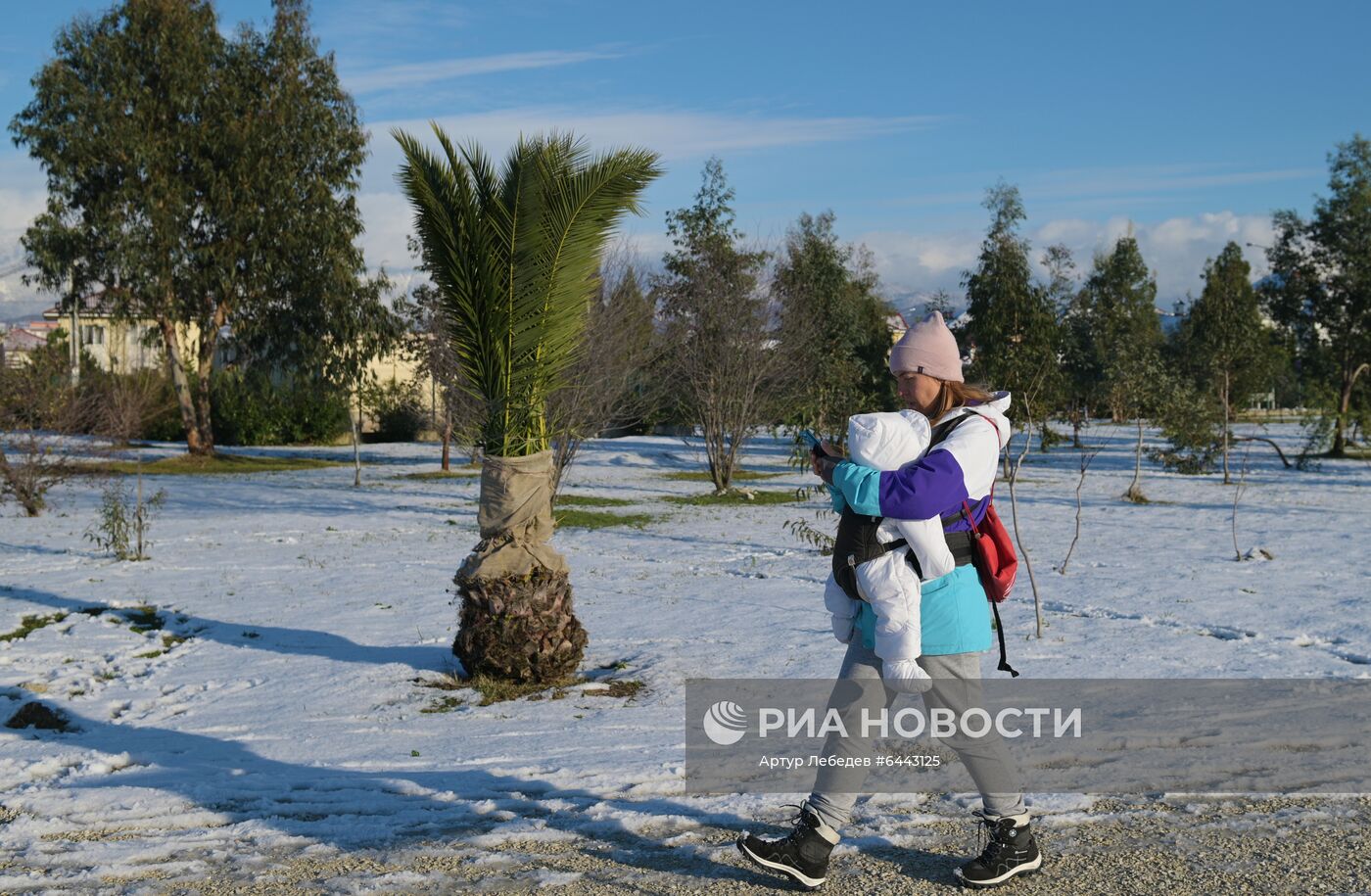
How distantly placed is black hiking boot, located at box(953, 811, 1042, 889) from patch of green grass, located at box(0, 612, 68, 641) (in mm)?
7818

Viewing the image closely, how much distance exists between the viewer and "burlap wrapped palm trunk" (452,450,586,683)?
718 centimetres

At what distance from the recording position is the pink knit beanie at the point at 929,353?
151 inches

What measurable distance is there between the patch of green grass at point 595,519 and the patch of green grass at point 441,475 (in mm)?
7931

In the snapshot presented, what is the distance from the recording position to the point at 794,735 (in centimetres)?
601

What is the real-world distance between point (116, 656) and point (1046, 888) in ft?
22.9

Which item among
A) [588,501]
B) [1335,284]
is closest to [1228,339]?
[1335,284]

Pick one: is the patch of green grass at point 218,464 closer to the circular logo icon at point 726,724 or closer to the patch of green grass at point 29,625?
the patch of green grass at point 29,625

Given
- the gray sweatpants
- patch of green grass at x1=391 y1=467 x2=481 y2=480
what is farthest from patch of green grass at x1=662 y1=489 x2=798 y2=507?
the gray sweatpants

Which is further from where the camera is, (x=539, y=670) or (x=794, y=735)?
(x=539, y=670)

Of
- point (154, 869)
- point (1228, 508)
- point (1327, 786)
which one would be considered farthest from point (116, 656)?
point (1228, 508)

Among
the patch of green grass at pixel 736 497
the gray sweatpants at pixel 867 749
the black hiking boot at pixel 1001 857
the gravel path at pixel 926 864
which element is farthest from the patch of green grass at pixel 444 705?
the patch of green grass at pixel 736 497

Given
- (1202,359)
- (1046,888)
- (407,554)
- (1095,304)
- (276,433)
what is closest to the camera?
(1046,888)

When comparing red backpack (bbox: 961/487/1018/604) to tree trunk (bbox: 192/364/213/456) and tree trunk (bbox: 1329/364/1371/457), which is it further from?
tree trunk (bbox: 192/364/213/456)

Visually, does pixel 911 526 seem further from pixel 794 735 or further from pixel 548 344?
pixel 548 344
